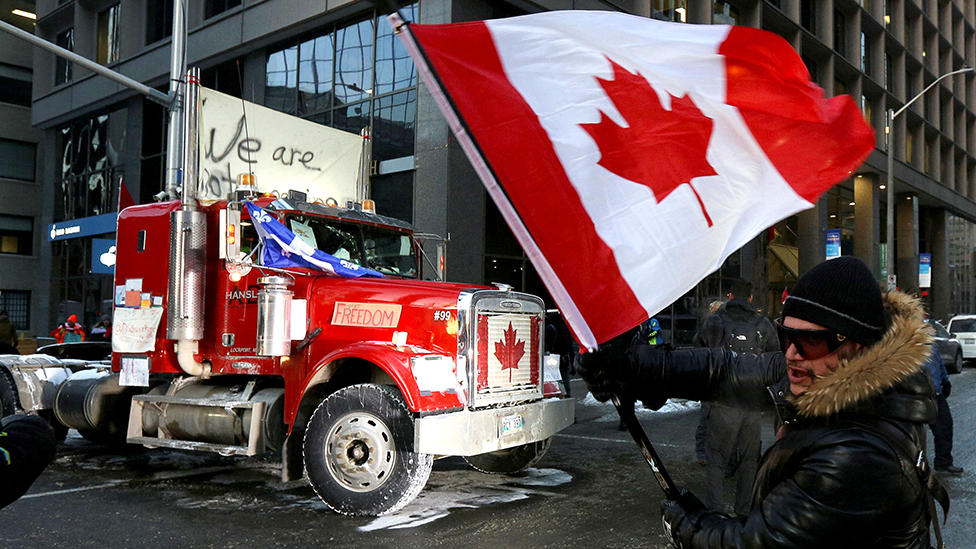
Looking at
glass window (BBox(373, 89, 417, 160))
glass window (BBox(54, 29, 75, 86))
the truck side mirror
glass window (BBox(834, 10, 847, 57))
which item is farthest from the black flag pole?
glass window (BBox(834, 10, 847, 57))

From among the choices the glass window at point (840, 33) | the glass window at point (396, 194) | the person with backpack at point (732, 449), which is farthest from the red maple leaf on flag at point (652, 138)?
the glass window at point (840, 33)

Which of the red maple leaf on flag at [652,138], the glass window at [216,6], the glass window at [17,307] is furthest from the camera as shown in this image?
the glass window at [17,307]

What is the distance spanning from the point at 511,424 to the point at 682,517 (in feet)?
15.8

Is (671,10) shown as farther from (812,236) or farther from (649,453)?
(649,453)

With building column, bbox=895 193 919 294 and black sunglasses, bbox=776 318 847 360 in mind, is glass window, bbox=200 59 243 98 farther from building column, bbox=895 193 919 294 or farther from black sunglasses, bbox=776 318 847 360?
building column, bbox=895 193 919 294

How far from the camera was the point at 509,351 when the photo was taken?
23.2 feet

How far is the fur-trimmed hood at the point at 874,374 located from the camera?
1729mm

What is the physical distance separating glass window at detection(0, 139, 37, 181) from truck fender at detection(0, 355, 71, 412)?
3061cm

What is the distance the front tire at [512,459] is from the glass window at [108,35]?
1046 inches

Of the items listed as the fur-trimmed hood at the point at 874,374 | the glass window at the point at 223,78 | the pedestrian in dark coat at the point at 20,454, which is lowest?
the pedestrian in dark coat at the point at 20,454

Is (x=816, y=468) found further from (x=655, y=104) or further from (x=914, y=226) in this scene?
(x=914, y=226)

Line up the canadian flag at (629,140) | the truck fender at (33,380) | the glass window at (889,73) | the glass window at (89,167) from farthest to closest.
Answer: the glass window at (889,73) < the glass window at (89,167) < the truck fender at (33,380) < the canadian flag at (629,140)

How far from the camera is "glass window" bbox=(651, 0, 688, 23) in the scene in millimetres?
23078

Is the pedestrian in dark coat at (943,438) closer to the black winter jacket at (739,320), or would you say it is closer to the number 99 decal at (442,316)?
the black winter jacket at (739,320)
